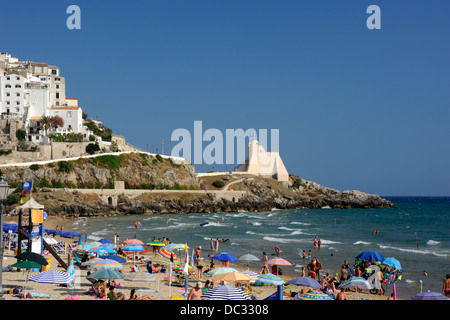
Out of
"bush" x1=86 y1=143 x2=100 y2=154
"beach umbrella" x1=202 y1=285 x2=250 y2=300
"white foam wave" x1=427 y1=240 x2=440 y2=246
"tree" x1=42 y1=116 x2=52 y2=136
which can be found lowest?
"white foam wave" x1=427 y1=240 x2=440 y2=246

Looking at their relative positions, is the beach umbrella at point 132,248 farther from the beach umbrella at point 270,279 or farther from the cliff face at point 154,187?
the cliff face at point 154,187

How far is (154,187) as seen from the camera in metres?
76.8

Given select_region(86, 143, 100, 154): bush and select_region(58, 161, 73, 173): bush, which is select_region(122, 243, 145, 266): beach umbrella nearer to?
select_region(58, 161, 73, 173): bush

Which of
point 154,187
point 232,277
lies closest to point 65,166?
point 154,187

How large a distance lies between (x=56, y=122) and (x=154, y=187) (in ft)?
61.8

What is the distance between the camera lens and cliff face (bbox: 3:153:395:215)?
6286 centimetres

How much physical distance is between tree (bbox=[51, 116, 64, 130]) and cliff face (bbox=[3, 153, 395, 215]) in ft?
28.6

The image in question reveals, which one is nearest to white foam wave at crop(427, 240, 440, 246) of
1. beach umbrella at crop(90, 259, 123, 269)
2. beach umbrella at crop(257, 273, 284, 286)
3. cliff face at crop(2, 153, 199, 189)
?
beach umbrella at crop(257, 273, 284, 286)
